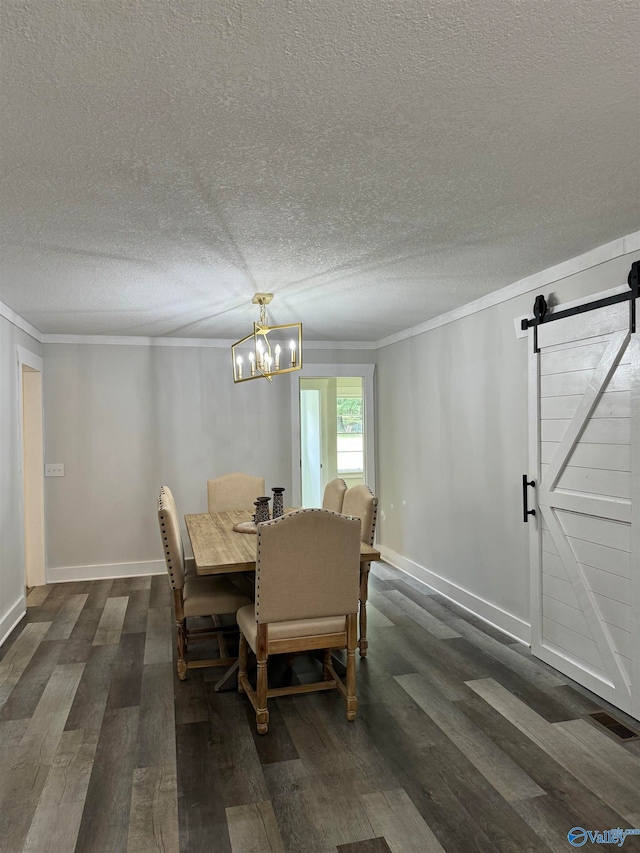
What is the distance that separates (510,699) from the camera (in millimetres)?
3135

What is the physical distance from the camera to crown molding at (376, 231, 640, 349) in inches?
119

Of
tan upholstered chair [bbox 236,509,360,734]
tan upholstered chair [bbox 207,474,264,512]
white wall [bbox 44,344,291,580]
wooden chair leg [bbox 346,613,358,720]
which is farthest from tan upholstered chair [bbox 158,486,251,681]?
white wall [bbox 44,344,291,580]

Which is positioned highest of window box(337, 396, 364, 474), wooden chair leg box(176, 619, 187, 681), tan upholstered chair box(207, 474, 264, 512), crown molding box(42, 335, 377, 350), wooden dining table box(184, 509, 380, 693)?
crown molding box(42, 335, 377, 350)

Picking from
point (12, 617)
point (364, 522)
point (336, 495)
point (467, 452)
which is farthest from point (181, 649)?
point (467, 452)

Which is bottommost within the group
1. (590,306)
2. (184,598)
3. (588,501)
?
(184,598)

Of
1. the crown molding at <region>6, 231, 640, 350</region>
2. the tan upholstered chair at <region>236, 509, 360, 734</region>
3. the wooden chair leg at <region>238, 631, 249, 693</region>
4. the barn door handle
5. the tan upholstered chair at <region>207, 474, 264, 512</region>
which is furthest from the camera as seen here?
the tan upholstered chair at <region>207, 474, 264, 512</region>

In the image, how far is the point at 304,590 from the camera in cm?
289

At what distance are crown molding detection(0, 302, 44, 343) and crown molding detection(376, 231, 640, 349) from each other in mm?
3392

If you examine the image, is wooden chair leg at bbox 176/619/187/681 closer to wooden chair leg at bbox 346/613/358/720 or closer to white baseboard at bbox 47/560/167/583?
wooden chair leg at bbox 346/613/358/720

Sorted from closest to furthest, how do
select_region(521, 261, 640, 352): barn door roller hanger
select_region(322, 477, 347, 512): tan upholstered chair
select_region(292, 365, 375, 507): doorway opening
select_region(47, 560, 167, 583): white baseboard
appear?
1. select_region(521, 261, 640, 352): barn door roller hanger
2. select_region(322, 477, 347, 512): tan upholstered chair
3. select_region(47, 560, 167, 583): white baseboard
4. select_region(292, 365, 375, 507): doorway opening

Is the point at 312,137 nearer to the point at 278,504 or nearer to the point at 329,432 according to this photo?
the point at 278,504

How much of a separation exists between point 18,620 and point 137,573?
151 centimetres

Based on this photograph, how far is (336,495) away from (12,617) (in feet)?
8.38

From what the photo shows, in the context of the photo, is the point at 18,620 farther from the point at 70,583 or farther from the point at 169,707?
the point at 169,707
